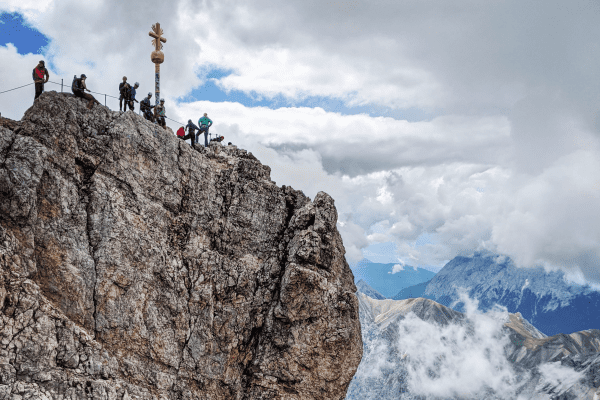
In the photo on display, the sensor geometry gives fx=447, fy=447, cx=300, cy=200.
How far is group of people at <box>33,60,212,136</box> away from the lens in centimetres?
3322

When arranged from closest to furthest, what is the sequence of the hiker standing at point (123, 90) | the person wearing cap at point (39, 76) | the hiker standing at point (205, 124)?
the person wearing cap at point (39, 76), the hiker standing at point (123, 90), the hiker standing at point (205, 124)

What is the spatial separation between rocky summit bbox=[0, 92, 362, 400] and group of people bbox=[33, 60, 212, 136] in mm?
1065

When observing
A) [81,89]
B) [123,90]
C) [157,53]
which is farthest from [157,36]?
[81,89]

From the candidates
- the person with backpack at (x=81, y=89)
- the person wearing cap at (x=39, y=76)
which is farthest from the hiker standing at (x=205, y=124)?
the person wearing cap at (x=39, y=76)

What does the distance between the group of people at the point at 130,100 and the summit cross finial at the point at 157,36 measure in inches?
271

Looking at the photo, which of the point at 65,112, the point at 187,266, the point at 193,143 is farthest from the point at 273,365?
the point at 65,112

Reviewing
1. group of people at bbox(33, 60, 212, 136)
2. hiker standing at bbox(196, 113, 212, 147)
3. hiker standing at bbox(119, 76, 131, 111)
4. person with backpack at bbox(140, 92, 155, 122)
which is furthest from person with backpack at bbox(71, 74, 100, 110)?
hiker standing at bbox(196, 113, 212, 147)

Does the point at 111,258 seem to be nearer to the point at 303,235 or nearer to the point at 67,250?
the point at 67,250

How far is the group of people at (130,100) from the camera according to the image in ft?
109

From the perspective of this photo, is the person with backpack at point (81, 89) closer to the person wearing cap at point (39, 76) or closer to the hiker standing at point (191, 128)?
the person wearing cap at point (39, 76)

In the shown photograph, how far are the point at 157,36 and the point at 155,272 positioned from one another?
23.5 m

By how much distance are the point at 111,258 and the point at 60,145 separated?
865 cm

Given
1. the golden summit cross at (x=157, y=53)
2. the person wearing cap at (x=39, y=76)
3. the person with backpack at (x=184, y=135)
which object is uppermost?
the golden summit cross at (x=157, y=53)

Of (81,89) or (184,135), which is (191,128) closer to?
(184,135)
